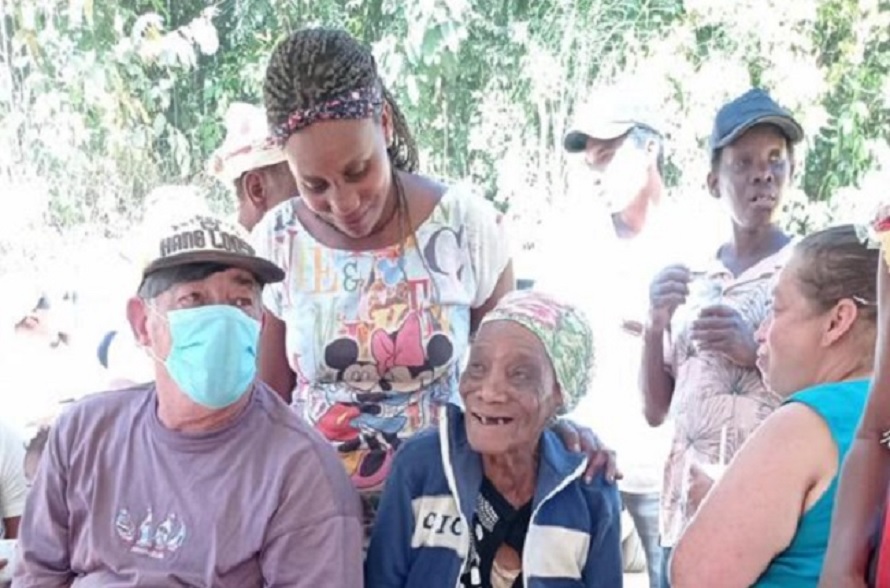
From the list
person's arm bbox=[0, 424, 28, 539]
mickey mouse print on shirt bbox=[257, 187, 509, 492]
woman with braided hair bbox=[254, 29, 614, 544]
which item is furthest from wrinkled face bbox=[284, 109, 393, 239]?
person's arm bbox=[0, 424, 28, 539]

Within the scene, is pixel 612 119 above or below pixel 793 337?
above

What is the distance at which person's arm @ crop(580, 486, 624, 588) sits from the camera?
2.17 meters

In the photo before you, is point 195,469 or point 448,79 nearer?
point 195,469

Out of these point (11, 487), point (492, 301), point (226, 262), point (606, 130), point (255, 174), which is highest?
point (606, 130)

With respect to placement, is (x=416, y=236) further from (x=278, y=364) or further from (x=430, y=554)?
(x=430, y=554)

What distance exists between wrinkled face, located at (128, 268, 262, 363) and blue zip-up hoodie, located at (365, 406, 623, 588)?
44 cm

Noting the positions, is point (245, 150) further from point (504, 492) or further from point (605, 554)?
point (605, 554)

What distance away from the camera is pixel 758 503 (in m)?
1.66

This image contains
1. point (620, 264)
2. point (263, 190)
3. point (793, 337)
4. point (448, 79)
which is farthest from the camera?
point (448, 79)

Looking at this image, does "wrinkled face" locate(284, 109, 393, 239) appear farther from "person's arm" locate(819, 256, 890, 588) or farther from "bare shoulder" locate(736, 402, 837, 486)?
"person's arm" locate(819, 256, 890, 588)

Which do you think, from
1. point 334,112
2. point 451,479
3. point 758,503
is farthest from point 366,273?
point 758,503

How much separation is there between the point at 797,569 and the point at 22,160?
16.3ft

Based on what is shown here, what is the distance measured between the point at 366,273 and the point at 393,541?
533 mm

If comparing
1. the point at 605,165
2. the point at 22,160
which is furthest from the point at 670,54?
the point at 22,160
